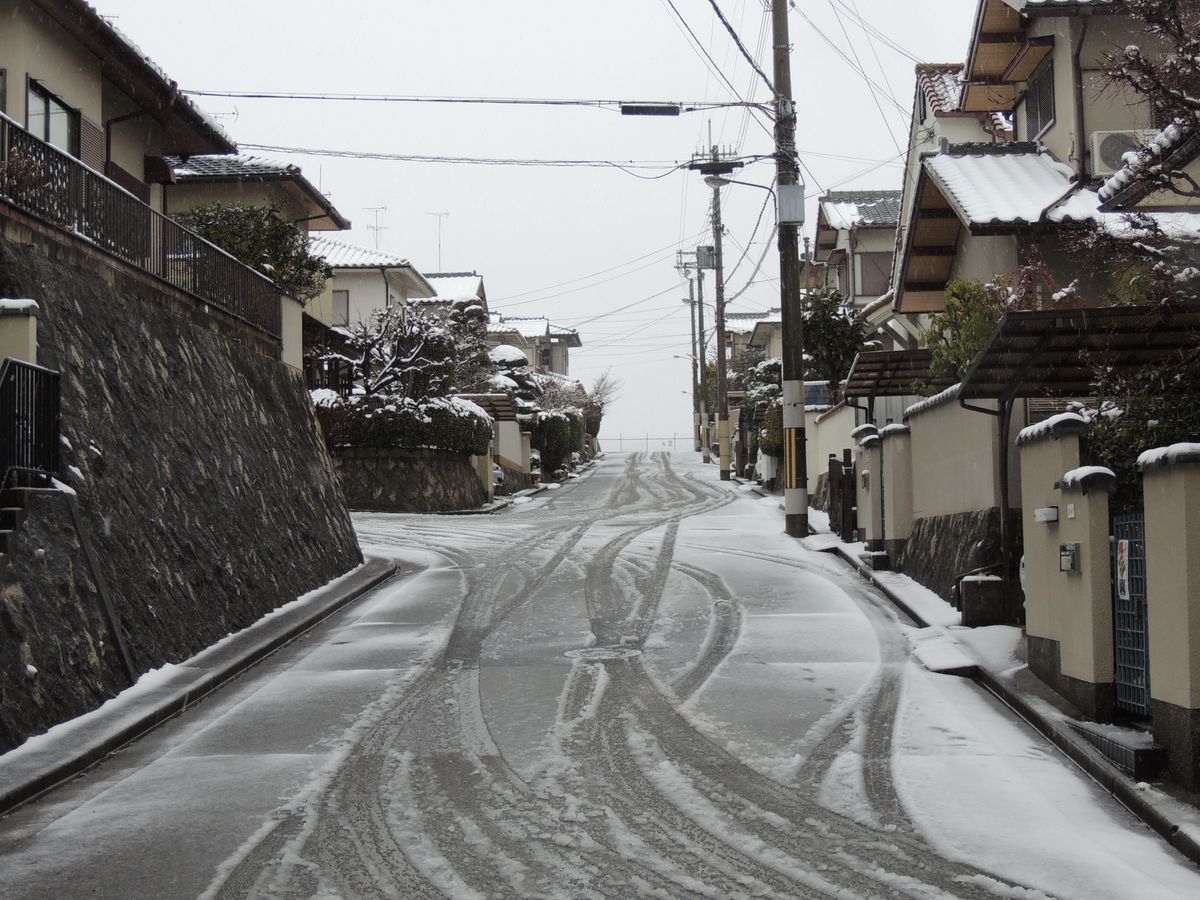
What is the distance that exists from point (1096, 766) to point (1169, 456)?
1995 mm

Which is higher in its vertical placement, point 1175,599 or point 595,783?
point 1175,599

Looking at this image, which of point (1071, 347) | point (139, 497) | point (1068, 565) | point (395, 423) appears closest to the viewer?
point (1068, 565)

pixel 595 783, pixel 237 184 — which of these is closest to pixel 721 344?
pixel 237 184

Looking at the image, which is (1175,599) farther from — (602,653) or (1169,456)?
(602,653)

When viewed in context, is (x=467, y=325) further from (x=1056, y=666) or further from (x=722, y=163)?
(x=1056, y=666)

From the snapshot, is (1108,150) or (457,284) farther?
(457,284)

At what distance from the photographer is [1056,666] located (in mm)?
8977

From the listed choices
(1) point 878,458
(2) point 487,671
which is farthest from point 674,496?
(2) point 487,671

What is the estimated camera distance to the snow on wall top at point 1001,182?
17812mm

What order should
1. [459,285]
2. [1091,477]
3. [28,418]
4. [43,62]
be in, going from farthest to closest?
[459,285] → [43,62] → [28,418] → [1091,477]

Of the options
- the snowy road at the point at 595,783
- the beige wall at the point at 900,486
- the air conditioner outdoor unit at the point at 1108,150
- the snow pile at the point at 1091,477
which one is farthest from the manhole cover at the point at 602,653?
the air conditioner outdoor unit at the point at 1108,150

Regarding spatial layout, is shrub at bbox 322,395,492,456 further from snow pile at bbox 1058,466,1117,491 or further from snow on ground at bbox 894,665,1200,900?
snow pile at bbox 1058,466,1117,491

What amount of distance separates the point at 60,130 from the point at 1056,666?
53.3 feet

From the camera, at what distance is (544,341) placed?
95875 millimetres
